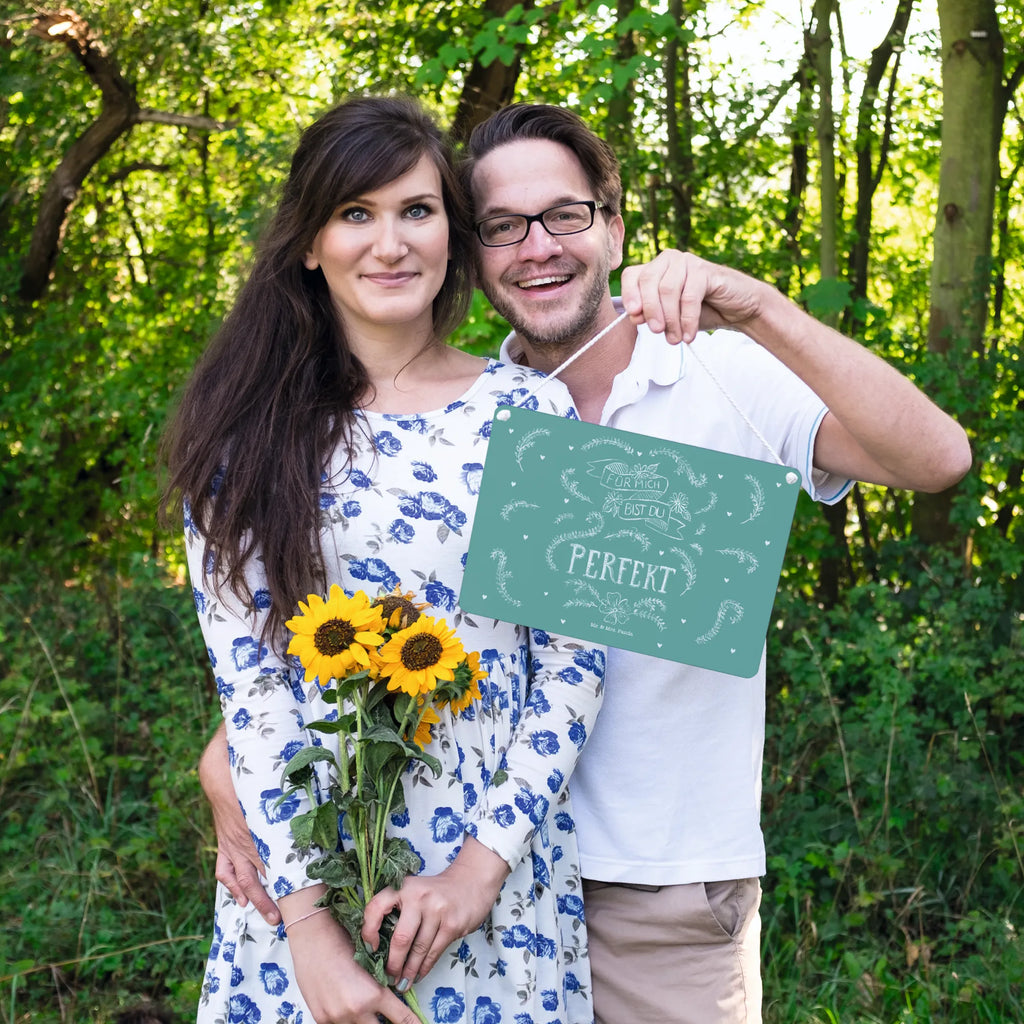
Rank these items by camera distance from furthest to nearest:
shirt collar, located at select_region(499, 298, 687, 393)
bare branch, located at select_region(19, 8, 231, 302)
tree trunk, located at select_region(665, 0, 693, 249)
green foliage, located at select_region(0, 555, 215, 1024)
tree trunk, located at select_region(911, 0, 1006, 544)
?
bare branch, located at select_region(19, 8, 231, 302) < tree trunk, located at select_region(665, 0, 693, 249) < tree trunk, located at select_region(911, 0, 1006, 544) < green foliage, located at select_region(0, 555, 215, 1024) < shirt collar, located at select_region(499, 298, 687, 393)

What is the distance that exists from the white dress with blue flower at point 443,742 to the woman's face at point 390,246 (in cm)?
20

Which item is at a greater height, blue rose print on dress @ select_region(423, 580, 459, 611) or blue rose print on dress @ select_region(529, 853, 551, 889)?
blue rose print on dress @ select_region(423, 580, 459, 611)

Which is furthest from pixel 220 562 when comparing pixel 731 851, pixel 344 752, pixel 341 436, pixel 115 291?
pixel 115 291

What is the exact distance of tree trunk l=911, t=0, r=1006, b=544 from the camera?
14.4 ft

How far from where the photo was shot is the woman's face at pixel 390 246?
188 centimetres

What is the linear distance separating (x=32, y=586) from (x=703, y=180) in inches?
159

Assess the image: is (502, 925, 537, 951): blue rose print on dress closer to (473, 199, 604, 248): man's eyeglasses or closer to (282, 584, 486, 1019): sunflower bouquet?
(282, 584, 486, 1019): sunflower bouquet

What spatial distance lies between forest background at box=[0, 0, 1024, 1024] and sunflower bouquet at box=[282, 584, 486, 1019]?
1269 mm

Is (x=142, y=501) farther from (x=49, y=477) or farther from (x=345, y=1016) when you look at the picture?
(x=345, y=1016)

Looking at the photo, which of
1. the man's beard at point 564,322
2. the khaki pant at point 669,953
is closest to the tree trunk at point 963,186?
the man's beard at point 564,322

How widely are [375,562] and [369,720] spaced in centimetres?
33

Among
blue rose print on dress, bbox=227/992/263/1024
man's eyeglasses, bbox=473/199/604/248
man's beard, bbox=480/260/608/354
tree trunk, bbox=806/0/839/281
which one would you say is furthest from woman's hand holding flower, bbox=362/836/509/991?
tree trunk, bbox=806/0/839/281

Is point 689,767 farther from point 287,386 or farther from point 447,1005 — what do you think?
point 287,386

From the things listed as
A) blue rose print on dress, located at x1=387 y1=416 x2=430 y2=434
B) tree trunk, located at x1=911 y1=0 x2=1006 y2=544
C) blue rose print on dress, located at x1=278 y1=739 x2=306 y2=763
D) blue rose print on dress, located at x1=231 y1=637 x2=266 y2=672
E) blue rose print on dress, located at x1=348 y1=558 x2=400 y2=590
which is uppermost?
tree trunk, located at x1=911 y1=0 x2=1006 y2=544
